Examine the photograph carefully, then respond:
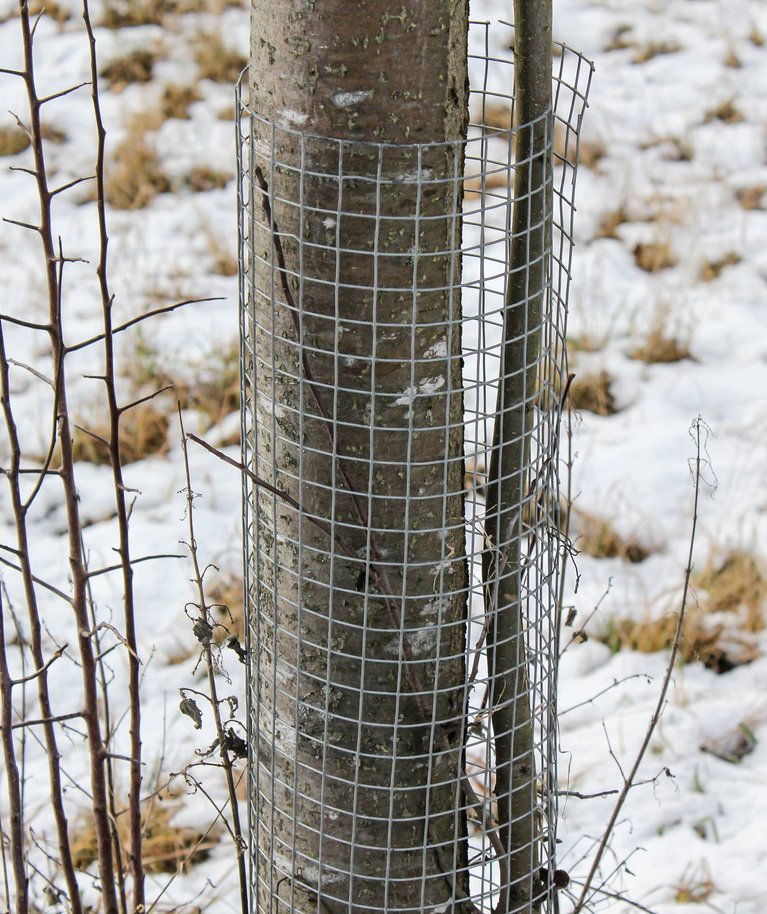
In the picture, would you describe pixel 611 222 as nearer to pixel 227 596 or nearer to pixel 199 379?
pixel 199 379

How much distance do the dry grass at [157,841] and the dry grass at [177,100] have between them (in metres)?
3.46

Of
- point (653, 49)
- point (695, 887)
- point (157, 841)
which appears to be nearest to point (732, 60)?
point (653, 49)

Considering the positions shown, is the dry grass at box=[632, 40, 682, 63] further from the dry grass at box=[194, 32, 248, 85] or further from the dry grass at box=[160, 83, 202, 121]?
the dry grass at box=[160, 83, 202, 121]

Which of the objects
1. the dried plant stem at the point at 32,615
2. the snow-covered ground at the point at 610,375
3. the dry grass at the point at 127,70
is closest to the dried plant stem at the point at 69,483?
the dried plant stem at the point at 32,615

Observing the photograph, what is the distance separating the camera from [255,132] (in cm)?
150

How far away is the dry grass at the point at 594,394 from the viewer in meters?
3.86

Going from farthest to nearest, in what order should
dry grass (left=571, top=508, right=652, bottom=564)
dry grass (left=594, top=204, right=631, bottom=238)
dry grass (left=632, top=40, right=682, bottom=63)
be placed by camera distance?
dry grass (left=632, top=40, right=682, bottom=63)
dry grass (left=594, top=204, right=631, bottom=238)
dry grass (left=571, top=508, right=652, bottom=564)

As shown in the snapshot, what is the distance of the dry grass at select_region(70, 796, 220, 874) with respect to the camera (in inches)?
102

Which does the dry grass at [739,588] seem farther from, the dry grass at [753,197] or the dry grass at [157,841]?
the dry grass at [753,197]

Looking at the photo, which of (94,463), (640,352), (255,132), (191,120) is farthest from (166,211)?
(255,132)

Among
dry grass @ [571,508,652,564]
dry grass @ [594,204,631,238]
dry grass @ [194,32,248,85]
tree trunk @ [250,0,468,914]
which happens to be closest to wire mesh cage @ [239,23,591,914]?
tree trunk @ [250,0,468,914]

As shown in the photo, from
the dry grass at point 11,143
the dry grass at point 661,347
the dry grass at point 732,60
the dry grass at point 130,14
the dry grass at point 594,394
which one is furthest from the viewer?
the dry grass at point 130,14

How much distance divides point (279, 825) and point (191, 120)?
416 cm

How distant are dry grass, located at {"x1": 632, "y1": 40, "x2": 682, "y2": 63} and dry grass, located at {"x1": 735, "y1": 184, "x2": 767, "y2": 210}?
46.4 inches
